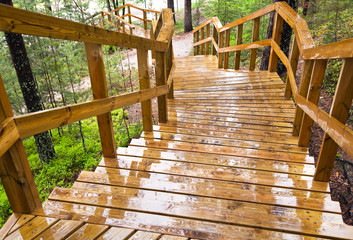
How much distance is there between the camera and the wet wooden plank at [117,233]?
1366mm

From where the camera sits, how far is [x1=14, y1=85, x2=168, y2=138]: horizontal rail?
4.43 ft

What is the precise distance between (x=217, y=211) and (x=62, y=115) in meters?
1.35

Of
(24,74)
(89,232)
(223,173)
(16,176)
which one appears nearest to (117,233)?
(89,232)

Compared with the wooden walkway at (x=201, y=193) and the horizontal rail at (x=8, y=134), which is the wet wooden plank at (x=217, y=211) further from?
the horizontal rail at (x=8, y=134)

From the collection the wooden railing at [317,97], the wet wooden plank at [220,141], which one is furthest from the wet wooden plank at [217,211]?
the wet wooden plank at [220,141]

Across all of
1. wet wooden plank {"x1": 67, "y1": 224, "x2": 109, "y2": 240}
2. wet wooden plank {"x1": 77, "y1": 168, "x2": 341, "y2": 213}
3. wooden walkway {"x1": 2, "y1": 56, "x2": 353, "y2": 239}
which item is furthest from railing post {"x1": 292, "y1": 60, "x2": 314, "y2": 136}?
wet wooden plank {"x1": 67, "y1": 224, "x2": 109, "y2": 240}

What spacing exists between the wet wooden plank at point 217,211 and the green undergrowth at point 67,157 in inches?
172

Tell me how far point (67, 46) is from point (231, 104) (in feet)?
16.9

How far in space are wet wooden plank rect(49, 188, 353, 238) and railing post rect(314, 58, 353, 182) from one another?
18.1 inches

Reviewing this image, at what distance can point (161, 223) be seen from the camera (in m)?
1.56

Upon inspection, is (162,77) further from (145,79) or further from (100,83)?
(100,83)

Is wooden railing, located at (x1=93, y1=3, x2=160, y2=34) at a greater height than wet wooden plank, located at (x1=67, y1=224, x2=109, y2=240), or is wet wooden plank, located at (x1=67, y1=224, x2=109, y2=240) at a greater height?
wooden railing, located at (x1=93, y1=3, x2=160, y2=34)

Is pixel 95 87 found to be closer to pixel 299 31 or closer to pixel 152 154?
pixel 152 154

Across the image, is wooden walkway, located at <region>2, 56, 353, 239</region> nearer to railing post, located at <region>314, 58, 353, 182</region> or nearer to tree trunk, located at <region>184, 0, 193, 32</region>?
railing post, located at <region>314, 58, 353, 182</region>
